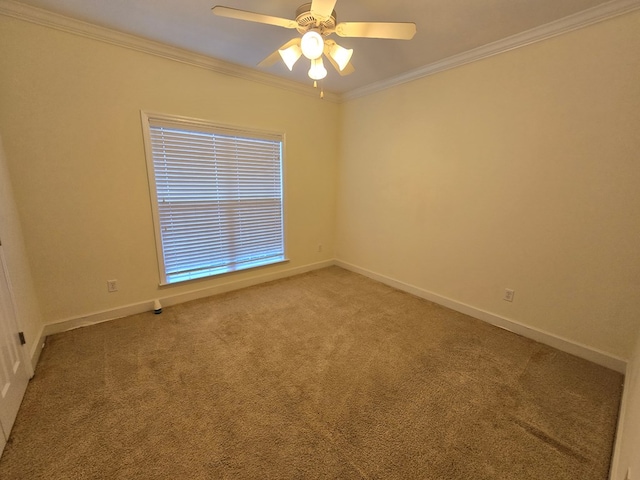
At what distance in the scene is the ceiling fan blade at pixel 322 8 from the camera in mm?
1360

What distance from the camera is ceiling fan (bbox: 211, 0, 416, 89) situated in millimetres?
1452

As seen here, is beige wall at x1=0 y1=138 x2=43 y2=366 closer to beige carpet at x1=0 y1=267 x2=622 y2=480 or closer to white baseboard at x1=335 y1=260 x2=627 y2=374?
beige carpet at x1=0 y1=267 x2=622 y2=480

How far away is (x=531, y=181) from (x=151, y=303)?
377 cm

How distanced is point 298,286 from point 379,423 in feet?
6.84

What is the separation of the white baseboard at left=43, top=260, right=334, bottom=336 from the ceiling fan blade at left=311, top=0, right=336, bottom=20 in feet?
9.05

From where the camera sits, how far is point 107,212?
7.80 feet

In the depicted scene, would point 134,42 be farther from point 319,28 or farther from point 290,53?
point 319,28

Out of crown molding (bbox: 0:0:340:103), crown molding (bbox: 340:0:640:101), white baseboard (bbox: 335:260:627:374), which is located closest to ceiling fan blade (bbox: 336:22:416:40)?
crown molding (bbox: 340:0:640:101)

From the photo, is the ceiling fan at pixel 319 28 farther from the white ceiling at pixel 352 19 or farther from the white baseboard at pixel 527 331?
the white baseboard at pixel 527 331

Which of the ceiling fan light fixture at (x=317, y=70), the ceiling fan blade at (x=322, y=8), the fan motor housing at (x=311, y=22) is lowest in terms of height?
the ceiling fan light fixture at (x=317, y=70)

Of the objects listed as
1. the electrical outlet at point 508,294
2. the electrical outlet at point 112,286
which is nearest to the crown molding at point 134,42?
the electrical outlet at point 112,286

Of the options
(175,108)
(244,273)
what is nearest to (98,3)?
(175,108)

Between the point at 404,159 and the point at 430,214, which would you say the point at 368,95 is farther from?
the point at 430,214

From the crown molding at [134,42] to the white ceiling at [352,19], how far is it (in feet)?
0.17
